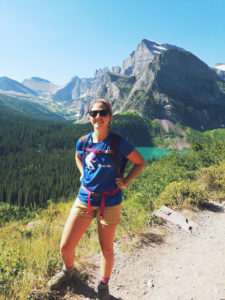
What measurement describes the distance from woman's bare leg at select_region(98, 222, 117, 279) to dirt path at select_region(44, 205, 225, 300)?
28.0 inches

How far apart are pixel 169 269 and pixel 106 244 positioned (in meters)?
2.06

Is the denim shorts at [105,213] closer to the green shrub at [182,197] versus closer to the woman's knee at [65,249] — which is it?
the woman's knee at [65,249]

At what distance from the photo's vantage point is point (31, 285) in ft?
11.3

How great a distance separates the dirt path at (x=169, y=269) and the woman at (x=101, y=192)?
0.65 meters

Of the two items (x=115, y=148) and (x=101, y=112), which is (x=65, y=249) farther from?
(x=101, y=112)

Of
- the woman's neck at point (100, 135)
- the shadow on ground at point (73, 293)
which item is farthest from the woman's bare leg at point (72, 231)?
the woman's neck at point (100, 135)

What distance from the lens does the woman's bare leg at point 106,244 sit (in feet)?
11.0

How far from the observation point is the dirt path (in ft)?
12.2

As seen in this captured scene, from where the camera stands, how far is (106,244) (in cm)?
339

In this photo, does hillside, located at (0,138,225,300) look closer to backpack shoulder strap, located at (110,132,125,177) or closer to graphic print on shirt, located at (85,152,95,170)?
graphic print on shirt, located at (85,152,95,170)


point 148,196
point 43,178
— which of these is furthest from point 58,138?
point 148,196

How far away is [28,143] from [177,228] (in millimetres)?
149504

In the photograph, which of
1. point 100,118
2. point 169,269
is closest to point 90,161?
point 100,118

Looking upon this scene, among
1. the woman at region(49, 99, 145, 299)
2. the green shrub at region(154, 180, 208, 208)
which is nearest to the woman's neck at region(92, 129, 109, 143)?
the woman at region(49, 99, 145, 299)
